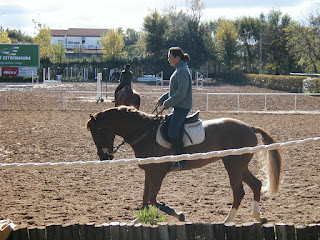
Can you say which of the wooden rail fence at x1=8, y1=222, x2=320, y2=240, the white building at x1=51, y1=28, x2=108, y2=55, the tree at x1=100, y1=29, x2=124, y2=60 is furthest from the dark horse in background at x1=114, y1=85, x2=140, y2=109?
the white building at x1=51, y1=28, x2=108, y2=55

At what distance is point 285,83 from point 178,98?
126 ft

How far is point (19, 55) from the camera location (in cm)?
4825

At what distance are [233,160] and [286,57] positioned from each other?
195 ft

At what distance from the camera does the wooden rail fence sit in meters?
3.78

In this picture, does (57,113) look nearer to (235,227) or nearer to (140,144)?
(140,144)

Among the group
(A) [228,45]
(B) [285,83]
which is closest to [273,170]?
(B) [285,83]

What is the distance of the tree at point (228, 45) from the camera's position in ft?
222

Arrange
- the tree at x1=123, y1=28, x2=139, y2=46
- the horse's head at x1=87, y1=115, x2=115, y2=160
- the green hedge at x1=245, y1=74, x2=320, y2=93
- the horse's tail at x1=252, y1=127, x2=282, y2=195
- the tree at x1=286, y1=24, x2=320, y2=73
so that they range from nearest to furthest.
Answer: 1. the horse's head at x1=87, y1=115, x2=115, y2=160
2. the horse's tail at x1=252, y1=127, x2=282, y2=195
3. the green hedge at x1=245, y1=74, x2=320, y2=93
4. the tree at x1=286, y1=24, x2=320, y2=73
5. the tree at x1=123, y1=28, x2=139, y2=46

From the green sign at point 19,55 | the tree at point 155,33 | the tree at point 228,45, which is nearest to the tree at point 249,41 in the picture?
the tree at point 228,45

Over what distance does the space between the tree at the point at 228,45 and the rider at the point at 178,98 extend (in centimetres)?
6207

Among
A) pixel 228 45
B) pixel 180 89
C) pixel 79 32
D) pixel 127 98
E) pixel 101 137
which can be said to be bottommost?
pixel 101 137

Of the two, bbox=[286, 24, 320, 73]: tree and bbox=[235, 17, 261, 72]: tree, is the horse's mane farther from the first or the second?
bbox=[235, 17, 261, 72]: tree

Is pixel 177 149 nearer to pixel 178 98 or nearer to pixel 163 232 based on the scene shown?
pixel 178 98

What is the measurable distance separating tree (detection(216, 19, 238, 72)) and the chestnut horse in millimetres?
61752
